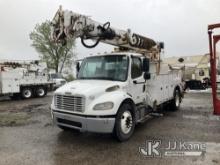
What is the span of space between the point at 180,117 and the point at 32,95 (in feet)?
41.4

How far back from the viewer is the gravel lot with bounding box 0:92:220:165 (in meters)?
4.76

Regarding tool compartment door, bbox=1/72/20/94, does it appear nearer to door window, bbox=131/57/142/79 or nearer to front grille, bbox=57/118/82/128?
front grille, bbox=57/118/82/128

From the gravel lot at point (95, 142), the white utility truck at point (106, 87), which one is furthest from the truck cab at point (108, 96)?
the gravel lot at point (95, 142)

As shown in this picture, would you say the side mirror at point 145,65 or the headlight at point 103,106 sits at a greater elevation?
the side mirror at point 145,65

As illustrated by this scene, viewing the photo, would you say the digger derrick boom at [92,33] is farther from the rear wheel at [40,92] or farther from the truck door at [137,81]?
the rear wheel at [40,92]

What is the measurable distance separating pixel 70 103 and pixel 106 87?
96 centimetres

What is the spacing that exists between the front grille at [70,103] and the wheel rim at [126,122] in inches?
42.1

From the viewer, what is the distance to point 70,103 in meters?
5.74

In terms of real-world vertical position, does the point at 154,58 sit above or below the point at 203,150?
above

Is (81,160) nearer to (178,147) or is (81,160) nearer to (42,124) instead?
(178,147)

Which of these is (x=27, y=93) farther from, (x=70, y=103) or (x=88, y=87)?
(x=88, y=87)

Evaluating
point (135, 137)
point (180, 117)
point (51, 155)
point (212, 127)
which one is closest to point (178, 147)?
point (135, 137)

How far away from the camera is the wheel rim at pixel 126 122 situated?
5.84 metres

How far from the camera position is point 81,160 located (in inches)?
187
